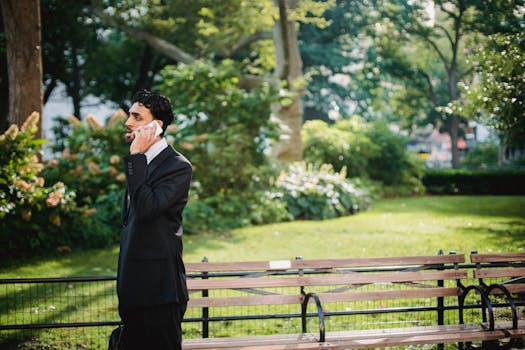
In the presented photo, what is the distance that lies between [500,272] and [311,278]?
1.96 m

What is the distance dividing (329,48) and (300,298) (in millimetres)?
27568

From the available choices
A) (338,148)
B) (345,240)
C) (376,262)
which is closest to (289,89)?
(338,148)

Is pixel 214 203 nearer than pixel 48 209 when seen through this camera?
No

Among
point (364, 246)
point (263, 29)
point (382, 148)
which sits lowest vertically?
point (364, 246)

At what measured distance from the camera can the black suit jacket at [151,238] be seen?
9.13ft

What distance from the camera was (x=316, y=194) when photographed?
1474cm

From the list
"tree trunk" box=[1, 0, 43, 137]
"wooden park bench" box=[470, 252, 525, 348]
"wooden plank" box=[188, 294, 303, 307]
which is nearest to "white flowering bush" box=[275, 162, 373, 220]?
"tree trunk" box=[1, 0, 43, 137]

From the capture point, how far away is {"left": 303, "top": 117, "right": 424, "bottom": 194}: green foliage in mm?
20672

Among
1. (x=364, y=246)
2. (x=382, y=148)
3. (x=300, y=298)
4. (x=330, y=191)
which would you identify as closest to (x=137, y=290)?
(x=300, y=298)

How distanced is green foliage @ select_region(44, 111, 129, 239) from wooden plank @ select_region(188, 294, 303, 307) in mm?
5606

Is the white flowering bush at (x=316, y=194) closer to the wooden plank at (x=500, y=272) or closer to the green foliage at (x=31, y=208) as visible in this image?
the green foliage at (x=31, y=208)

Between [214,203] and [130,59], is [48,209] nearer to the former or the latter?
[214,203]

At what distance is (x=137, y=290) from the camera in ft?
9.16

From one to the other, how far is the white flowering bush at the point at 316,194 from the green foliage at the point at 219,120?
1.30 m
